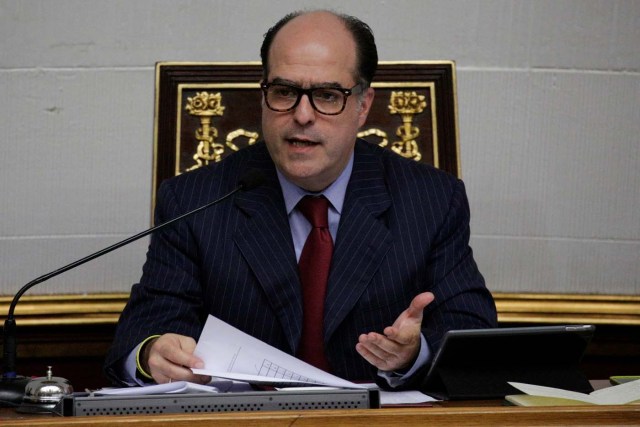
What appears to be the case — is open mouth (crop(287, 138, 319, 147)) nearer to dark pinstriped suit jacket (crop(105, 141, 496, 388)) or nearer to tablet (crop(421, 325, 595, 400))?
dark pinstriped suit jacket (crop(105, 141, 496, 388))

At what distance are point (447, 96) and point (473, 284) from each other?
30.9 inches

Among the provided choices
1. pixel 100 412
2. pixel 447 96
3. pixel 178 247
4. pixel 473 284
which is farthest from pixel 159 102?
pixel 100 412

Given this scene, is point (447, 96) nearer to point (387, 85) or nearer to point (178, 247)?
point (387, 85)

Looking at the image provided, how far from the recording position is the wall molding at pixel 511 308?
9.59 feet

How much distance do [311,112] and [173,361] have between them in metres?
0.70

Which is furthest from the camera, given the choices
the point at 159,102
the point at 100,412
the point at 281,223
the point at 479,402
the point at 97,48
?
the point at 97,48

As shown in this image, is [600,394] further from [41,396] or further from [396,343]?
[41,396]

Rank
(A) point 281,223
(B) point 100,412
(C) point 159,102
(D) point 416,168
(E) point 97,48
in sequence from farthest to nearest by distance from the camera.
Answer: (E) point 97,48 → (C) point 159,102 → (D) point 416,168 → (A) point 281,223 → (B) point 100,412

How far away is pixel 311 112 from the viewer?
2.19 m

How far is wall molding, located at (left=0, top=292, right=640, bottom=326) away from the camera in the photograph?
2924 mm

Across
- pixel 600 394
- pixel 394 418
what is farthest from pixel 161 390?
pixel 600 394

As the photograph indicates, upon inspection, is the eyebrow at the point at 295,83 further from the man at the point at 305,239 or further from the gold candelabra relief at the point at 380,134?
the gold candelabra relief at the point at 380,134

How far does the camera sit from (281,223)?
2.27 m

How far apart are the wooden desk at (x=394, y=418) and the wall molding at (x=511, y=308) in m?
1.69
